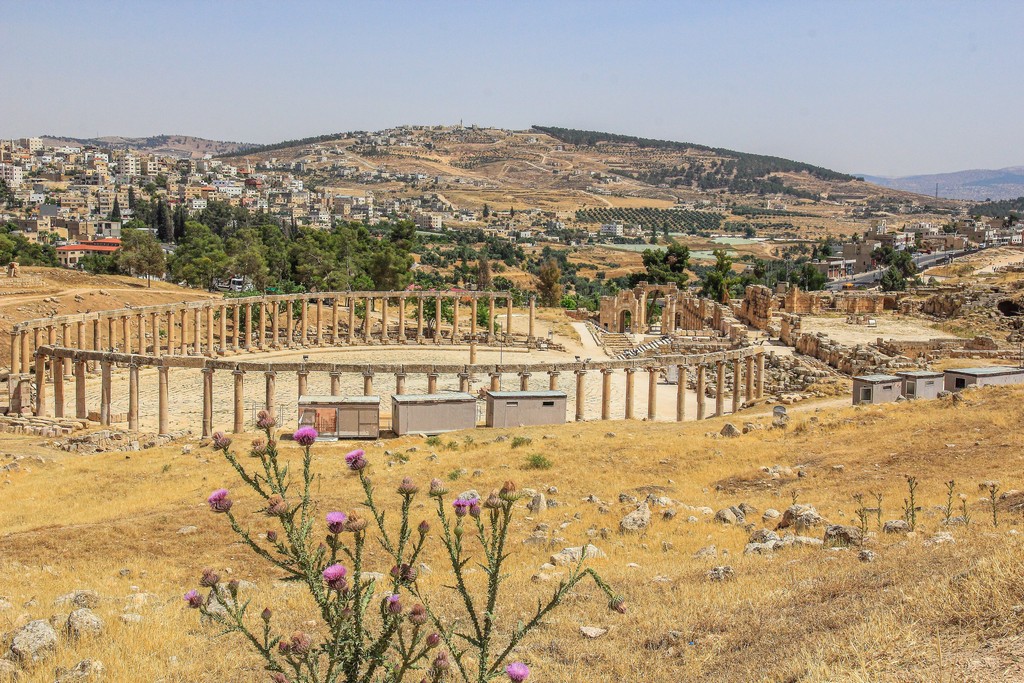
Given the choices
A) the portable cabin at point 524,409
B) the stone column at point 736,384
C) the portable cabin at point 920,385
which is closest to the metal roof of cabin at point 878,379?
the portable cabin at point 920,385

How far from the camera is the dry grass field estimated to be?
9.10 metres

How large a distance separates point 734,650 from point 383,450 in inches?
724

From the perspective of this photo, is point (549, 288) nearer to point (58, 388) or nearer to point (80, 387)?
point (58, 388)

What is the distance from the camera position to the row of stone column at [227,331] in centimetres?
4528

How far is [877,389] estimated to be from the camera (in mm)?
31641

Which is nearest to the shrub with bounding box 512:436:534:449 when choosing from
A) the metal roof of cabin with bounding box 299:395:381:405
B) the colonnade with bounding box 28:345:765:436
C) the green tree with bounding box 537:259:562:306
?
the metal roof of cabin with bounding box 299:395:381:405

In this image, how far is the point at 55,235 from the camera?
127 meters

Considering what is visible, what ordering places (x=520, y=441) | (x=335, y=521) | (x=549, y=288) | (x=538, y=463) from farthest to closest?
(x=549, y=288) → (x=520, y=441) → (x=538, y=463) → (x=335, y=521)

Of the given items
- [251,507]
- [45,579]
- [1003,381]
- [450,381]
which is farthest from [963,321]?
[45,579]

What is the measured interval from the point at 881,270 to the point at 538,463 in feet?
328

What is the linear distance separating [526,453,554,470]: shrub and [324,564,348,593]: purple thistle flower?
56.5 ft

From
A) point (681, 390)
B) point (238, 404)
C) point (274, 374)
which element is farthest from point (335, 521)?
point (681, 390)

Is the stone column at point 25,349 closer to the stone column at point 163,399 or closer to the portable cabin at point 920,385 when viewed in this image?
the stone column at point 163,399

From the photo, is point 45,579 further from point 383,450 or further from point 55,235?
point 55,235
